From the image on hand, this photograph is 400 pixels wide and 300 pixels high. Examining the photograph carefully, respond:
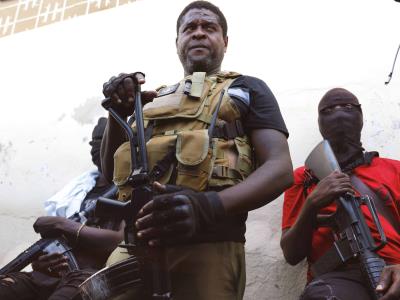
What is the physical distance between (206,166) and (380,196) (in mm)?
901

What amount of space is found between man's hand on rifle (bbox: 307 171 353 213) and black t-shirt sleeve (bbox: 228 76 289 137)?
Result: 0.41 metres

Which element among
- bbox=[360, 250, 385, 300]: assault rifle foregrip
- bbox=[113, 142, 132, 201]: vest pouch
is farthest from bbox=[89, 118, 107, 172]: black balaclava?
bbox=[360, 250, 385, 300]: assault rifle foregrip

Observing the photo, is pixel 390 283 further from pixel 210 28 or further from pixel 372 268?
pixel 210 28

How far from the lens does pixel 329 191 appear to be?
186 cm

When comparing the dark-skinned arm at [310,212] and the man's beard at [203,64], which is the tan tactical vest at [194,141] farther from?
the dark-skinned arm at [310,212]

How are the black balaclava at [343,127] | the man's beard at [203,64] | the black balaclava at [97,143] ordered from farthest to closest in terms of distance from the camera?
the black balaclava at [97,143], the black balaclava at [343,127], the man's beard at [203,64]

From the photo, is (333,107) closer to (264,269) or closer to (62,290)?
(264,269)

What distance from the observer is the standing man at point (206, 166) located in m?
1.20

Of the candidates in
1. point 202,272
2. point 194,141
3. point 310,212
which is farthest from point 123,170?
point 310,212

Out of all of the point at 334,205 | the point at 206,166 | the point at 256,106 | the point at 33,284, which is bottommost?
the point at 33,284

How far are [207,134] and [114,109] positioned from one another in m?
0.28

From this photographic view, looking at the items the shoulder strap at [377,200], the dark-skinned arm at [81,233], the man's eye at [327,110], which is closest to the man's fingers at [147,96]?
the dark-skinned arm at [81,233]

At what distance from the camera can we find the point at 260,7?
3.20 meters

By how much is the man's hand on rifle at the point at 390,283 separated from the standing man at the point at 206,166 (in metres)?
0.43
